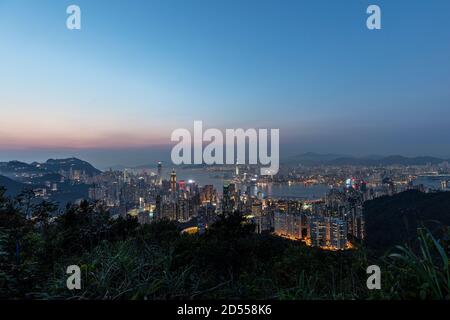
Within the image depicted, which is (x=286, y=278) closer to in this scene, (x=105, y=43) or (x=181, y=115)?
(x=181, y=115)

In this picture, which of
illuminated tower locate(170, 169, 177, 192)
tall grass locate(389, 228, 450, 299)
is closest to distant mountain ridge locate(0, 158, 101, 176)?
illuminated tower locate(170, 169, 177, 192)

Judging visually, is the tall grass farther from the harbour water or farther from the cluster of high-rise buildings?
the cluster of high-rise buildings

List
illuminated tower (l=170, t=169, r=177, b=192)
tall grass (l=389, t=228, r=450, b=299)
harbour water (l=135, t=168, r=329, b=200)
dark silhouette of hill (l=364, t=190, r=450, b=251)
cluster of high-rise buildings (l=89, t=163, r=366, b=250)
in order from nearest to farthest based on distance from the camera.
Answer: tall grass (l=389, t=228, r=450, b=299) < harbour water (l=135, t=168, r=329, b=200) < illuminated tower (l=170, t=169, r=177, b=192) < cluster of high-rise buildings (l=89, t=163, r=366, b=250) < dark silhouette of hill (l=364, t=190, r=450, b=251)

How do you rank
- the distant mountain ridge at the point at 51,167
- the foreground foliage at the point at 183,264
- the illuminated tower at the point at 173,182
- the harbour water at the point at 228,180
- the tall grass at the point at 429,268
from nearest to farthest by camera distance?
the tall grass at the point at 429,268 → the foreground foliage at the point at 183,264 → the harbour water at the point at 228,180 → the illuminated tower at the point at 173,182 → the distant mountain ridge at the point at 51,167

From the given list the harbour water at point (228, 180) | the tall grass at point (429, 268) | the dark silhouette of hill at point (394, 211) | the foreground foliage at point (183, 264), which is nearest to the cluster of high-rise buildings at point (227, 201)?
the harbour water at point (228, 180)

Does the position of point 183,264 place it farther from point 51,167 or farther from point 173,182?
point 51,167

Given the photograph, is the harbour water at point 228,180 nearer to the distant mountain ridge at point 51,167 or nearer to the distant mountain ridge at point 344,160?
the distant mountain ridge at point 344,160

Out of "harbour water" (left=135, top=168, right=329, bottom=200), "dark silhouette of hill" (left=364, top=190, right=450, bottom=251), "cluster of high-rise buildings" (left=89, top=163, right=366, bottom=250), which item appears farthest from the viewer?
"dark silhouette of hill" (left=364, top=190, right=450, bottom=251)

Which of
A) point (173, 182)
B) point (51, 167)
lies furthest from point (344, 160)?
point (51, 167)

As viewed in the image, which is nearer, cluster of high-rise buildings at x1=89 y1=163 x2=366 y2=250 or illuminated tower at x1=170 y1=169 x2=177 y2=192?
illuminated tower at x1=170 y1=169 x2=177 y2=192
